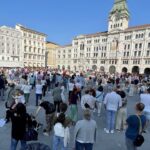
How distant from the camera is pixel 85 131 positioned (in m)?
4.08

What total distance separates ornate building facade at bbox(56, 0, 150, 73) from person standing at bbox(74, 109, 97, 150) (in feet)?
189

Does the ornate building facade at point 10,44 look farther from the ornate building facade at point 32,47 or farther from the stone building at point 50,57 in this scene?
the stone building at point 50,57

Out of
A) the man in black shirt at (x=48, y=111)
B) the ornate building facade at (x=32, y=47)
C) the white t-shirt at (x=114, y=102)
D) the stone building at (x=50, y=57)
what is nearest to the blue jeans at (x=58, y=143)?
the man in black shirt at (x=48, y=111)

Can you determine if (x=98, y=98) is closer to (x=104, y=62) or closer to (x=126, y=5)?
(x=104, y=62)

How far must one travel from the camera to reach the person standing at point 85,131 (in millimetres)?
4059

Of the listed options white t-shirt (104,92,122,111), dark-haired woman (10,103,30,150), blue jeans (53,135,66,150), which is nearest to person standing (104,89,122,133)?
white t-shirt (104,92,122,111)

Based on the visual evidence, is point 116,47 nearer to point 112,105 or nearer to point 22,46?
point 22,46

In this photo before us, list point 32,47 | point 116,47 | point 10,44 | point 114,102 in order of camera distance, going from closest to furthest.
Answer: point 114,102 < point 116,47 < point 10,44 < point 32,47

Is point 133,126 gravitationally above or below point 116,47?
below

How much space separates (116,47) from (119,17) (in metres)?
11.6

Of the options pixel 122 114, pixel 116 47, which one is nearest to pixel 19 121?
pixel 122 114

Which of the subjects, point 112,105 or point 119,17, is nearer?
point 112,105

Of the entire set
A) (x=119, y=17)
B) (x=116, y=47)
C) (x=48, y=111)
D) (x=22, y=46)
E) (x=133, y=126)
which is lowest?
(x=48, y=111)

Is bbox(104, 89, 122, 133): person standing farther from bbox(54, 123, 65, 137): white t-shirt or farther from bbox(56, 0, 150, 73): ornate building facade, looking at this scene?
bbox(56, 0, 150, 73): ornate building facade
